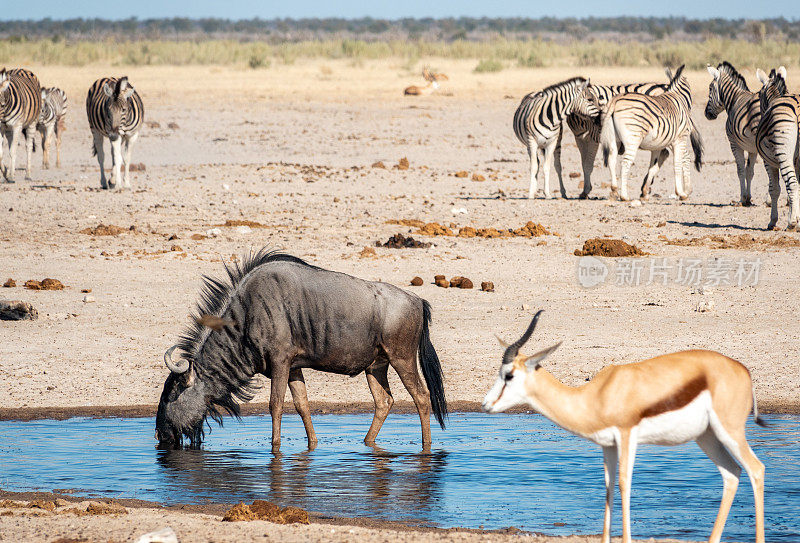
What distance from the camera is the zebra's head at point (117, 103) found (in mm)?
18797

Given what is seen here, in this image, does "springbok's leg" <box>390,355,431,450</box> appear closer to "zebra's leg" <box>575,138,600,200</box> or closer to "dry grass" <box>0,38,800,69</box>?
Answer: "zebra's leg" <box>575,138,600,200</box>

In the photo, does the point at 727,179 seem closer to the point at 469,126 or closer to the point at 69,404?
the point at 469,126

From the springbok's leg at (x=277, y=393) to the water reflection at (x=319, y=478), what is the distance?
5.5 inches

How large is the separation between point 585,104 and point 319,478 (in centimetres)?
1270


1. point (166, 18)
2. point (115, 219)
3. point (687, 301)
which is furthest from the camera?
point (166, 18)

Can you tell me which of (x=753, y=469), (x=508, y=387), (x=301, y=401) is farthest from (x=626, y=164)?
(x=508, y=387)

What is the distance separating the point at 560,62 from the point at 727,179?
79.3 feet

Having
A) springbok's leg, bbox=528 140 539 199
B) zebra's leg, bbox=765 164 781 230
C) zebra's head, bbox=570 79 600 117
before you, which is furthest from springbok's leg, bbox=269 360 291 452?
zebra's head, bbox=570 79 600 117

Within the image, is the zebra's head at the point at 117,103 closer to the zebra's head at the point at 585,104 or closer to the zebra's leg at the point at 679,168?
the zebra's head at the point at 585,104

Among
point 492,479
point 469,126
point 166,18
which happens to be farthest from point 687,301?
point 166,18

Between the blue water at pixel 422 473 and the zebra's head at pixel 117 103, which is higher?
the zebra's head at pixel 117 103

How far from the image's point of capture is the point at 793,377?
10008mm

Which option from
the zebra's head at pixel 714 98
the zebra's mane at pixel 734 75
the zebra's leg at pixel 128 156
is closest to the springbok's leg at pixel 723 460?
the zebra's mane at pixel 734 75

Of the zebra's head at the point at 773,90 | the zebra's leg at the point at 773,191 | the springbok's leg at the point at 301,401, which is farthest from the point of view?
the zebra's head at the point at 773,90
